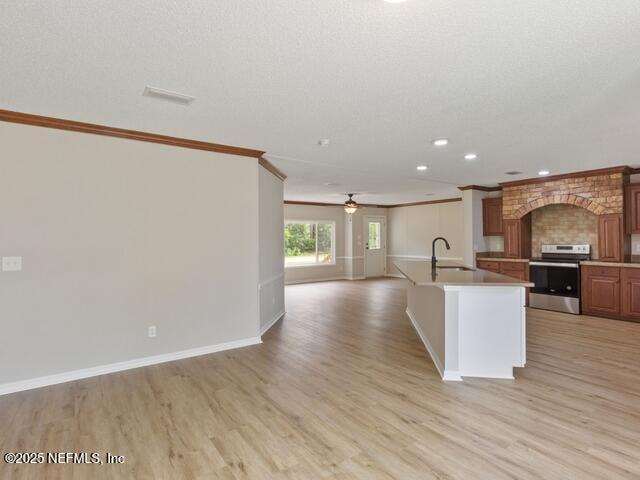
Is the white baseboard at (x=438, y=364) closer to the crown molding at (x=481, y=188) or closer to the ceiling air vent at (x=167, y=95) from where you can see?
the ceiling air vent at (x=167, y=95)

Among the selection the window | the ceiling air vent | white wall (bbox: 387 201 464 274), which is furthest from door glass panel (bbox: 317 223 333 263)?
the ceiling air vent

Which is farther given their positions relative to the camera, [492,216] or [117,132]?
[492,216]

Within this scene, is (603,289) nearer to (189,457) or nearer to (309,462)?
(309,462)

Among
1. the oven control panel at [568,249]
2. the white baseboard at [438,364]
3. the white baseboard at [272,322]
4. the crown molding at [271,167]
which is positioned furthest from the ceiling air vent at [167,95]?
the oven control panel at [568,249]

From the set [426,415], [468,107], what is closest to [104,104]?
[468,107]

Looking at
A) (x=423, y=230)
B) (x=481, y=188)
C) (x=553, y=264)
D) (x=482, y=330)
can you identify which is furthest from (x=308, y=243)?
(x=482, y=330)

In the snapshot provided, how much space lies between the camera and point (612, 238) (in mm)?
5797

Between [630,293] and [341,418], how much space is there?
17.7 ft

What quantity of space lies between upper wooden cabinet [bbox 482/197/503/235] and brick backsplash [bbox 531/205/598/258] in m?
0.64

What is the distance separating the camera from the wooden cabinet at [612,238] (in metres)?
5.71

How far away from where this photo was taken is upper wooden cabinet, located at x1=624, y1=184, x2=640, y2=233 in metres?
5.66

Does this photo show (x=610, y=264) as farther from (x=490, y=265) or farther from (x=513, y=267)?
(x=490, y=265)

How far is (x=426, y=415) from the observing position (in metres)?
2.73

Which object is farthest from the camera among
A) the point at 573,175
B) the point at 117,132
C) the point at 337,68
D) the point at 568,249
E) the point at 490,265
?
the point at 490,265
